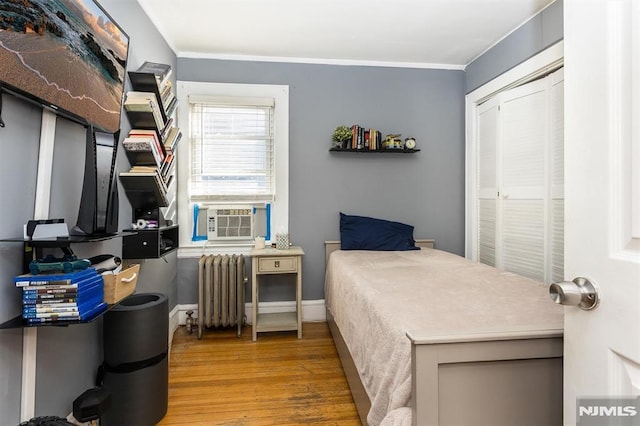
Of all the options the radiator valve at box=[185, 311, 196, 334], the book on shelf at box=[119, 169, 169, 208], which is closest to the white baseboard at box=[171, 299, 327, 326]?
the radiator valve at box=[185, 311, 196, 334]

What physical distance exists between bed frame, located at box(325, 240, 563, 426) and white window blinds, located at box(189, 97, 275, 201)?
241cm

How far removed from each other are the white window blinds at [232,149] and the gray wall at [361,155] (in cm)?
24

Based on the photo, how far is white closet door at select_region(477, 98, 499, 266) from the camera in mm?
2922

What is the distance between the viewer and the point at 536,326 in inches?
42.2

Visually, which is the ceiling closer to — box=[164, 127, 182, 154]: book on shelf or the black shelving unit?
box=[164, 127, 182, 154]: book on shelf

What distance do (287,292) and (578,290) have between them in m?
2.71

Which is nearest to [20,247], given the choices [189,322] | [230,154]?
[189,322]

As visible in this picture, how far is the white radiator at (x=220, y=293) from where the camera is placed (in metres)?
2.80

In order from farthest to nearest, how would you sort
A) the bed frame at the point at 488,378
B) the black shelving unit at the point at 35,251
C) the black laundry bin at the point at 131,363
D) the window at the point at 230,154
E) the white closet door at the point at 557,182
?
the window at the point at 230,154, the white closet door at the point at 557,182, the black laundry bin at the point at 131,363, the black shelving unit at the point at 35,251, the bed frame at the point at 488,378

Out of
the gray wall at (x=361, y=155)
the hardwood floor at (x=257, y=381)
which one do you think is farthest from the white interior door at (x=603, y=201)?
the gray wall at (x=361, y=155)

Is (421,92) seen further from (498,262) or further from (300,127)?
(498,262)

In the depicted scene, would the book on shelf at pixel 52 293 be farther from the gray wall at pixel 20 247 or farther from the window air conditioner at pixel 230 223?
the window air conditioner at pixel 230 223

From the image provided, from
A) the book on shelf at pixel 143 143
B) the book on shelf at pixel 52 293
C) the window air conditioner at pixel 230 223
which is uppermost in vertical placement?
the book on shelf at pixel 143 143

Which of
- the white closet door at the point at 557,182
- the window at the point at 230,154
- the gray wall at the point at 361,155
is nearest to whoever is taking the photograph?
the white closet door at the point at 557,182
